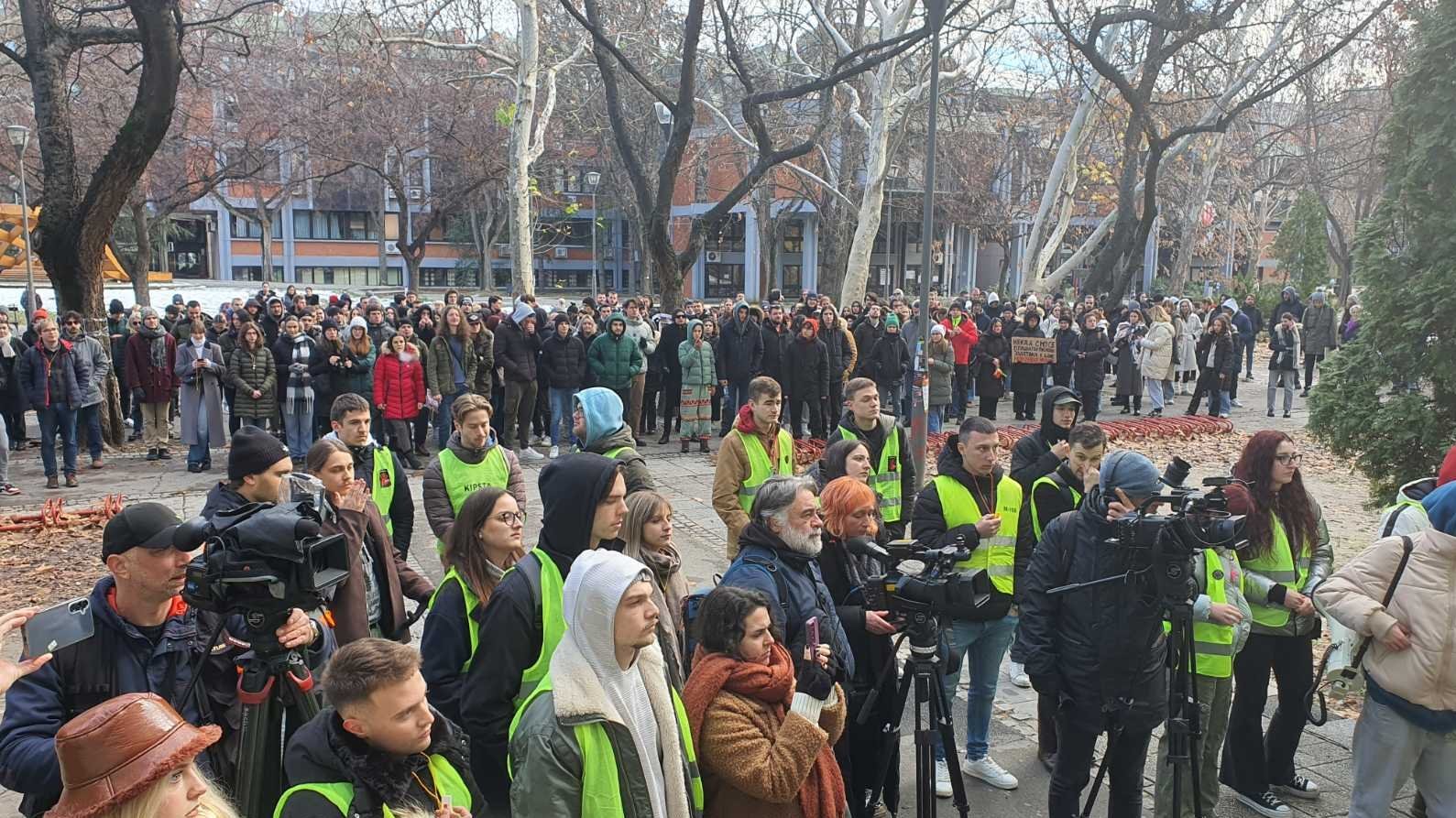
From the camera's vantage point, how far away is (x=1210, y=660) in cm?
443

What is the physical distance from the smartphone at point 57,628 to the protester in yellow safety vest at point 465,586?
1.02 meters

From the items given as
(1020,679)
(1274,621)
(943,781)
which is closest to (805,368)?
(1020,679)

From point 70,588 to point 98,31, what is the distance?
805 cm

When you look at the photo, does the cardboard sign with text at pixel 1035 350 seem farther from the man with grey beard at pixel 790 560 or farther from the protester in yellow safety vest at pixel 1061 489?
the man with grey beard at pixel 790 560

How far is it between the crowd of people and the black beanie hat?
21 mm

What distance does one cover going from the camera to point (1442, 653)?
3.95 m

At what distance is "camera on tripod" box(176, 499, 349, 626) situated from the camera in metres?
Result: 2.67

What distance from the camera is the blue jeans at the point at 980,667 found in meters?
5.21

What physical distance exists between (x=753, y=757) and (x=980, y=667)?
2616mm

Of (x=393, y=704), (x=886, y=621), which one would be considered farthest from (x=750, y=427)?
(x=393, y=704)

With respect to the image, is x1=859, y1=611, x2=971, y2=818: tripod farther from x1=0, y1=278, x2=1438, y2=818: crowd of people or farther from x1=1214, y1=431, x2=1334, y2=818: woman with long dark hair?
x1=1214, y1=431, x2=1334, y2=818: woman with long dark hair

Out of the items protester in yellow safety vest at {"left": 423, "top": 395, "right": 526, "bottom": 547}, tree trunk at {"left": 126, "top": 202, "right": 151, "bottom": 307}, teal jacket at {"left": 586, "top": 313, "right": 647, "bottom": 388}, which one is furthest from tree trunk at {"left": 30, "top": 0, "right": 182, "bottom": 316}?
tree trunk at {"left": 126, "top": 202, "right": 151, "bottom": 307}

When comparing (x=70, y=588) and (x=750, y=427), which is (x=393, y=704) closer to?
(x=750, y=427)

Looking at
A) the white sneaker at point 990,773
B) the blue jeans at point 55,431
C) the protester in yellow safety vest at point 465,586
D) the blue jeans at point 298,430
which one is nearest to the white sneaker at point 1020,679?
the white sneaker at point 990,773
